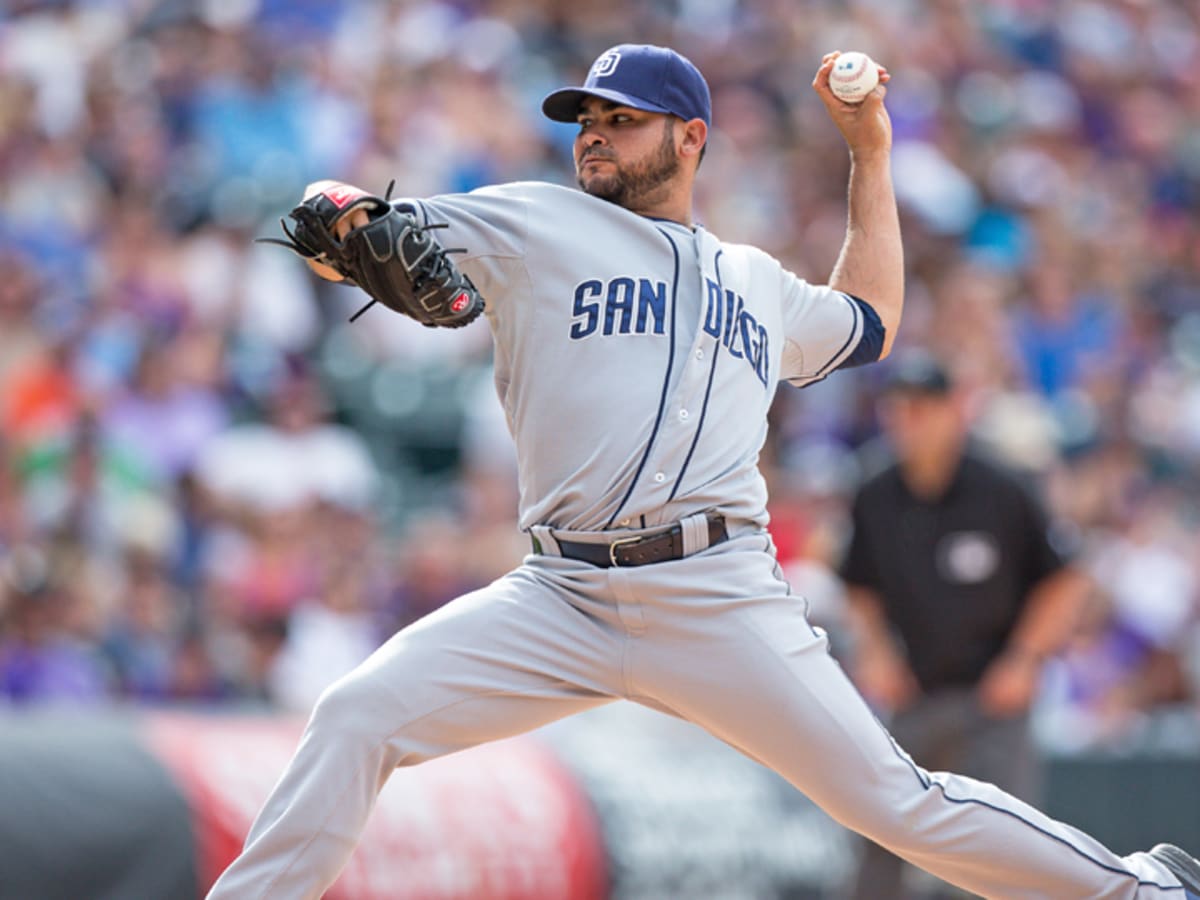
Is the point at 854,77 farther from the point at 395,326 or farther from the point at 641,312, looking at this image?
the point at 395,326

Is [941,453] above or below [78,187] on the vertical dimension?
below

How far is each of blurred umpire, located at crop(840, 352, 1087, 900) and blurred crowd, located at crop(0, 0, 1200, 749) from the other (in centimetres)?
103

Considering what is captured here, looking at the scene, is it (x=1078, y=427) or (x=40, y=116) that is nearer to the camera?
(x=40, y=116)

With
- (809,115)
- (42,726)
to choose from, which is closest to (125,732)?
(42,726)

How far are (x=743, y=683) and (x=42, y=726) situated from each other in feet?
9.91

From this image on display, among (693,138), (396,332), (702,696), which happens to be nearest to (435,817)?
(702,696)

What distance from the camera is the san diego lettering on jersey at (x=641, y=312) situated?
4.04 metres

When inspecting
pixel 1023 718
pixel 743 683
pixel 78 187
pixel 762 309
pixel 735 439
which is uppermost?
pixel 78 187

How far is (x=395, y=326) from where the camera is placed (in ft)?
33.3

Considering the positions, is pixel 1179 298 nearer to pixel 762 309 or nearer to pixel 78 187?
pixel 78 187

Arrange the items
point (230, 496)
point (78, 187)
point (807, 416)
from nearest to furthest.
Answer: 1. point (230, 496)
2. point (78, 187)
3. point (807, 416)

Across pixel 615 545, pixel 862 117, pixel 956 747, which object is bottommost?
pixel 956 747

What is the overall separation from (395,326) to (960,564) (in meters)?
4.28

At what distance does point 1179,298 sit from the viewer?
1315 cm
